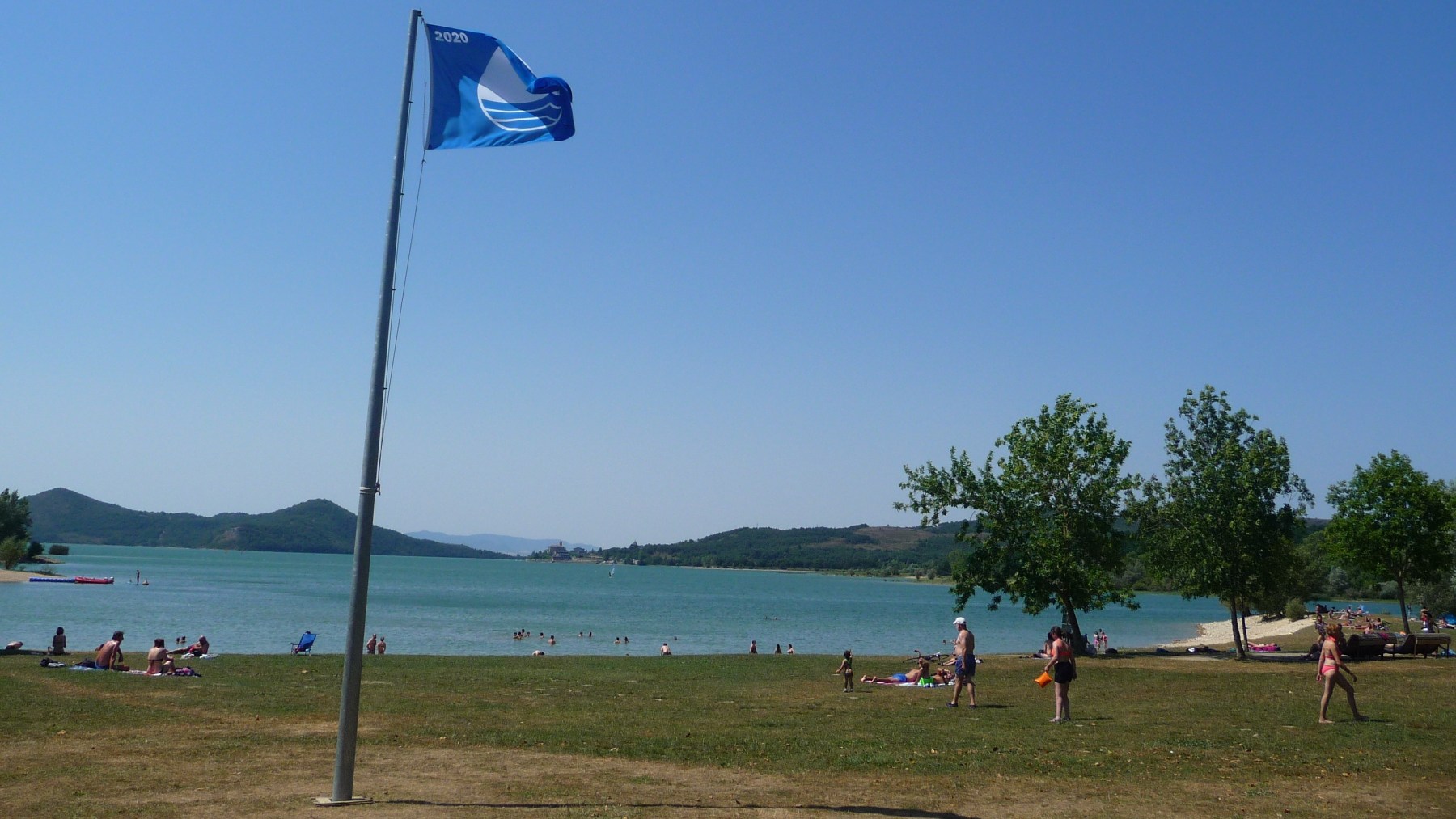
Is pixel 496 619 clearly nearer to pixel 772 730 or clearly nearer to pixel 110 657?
pixel 110 657

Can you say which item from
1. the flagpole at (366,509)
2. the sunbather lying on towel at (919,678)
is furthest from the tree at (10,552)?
the flagpole at (366,509)

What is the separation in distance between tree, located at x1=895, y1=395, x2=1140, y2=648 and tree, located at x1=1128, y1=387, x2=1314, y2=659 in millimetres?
2023

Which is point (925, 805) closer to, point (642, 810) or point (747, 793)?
point (747, 793)

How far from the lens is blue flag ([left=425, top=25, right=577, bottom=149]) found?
11664 mm

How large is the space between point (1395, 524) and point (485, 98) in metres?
41.5

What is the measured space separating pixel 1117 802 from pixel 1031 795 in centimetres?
86

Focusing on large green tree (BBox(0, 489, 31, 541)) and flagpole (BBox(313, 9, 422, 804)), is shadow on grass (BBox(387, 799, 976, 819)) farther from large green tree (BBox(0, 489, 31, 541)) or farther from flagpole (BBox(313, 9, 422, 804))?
large green tree (BBox(0, 489, 31, 541))

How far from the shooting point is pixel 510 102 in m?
11.7

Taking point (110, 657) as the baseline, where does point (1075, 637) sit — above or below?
above

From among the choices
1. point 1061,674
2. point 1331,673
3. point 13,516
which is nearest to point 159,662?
point 1061,674

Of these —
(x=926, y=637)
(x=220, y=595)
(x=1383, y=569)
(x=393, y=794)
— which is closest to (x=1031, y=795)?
(x=393, y=794)

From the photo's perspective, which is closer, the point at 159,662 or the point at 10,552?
the point at 159,662

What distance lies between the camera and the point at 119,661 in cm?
2594

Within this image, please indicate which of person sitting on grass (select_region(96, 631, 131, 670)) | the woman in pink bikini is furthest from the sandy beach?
person sitting on grass (select_region(96, 631, 131, 670))
